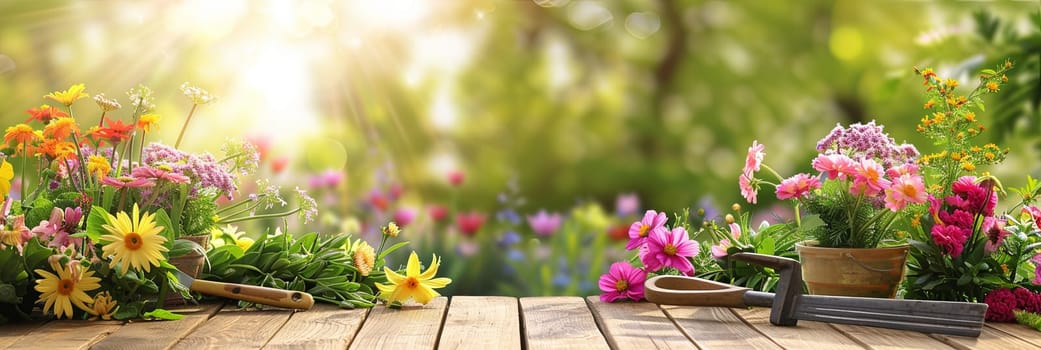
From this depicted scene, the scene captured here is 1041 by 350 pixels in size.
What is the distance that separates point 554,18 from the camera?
7.31 m

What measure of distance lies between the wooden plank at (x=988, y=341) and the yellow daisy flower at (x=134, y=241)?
1.63 m

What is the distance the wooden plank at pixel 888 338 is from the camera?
1.80 meters

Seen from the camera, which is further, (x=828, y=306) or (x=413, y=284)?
(x=413, y=284)

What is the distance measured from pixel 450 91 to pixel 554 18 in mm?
1029

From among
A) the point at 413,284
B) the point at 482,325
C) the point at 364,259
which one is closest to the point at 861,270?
the point at 482,325

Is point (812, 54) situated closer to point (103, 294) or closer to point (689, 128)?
point (689, 128)

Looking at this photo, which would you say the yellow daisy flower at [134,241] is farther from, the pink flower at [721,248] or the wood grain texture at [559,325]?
the pink flower at [721,248]

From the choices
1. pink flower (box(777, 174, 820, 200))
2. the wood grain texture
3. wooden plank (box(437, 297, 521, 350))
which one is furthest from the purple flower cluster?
wooden plank (box(437, 297, 521, 350))

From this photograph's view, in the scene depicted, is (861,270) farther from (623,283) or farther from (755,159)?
(623,283)

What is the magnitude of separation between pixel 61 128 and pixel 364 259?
0.79m

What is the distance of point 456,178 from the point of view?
13.8ft

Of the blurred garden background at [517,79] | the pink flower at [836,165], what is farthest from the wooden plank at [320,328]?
the blurred garden background at [517,79]

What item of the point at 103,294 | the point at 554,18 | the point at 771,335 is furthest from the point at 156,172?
the point at 554,18

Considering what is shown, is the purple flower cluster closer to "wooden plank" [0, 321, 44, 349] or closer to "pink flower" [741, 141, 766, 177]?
"pink flower" [741, 141, 766, 177]
